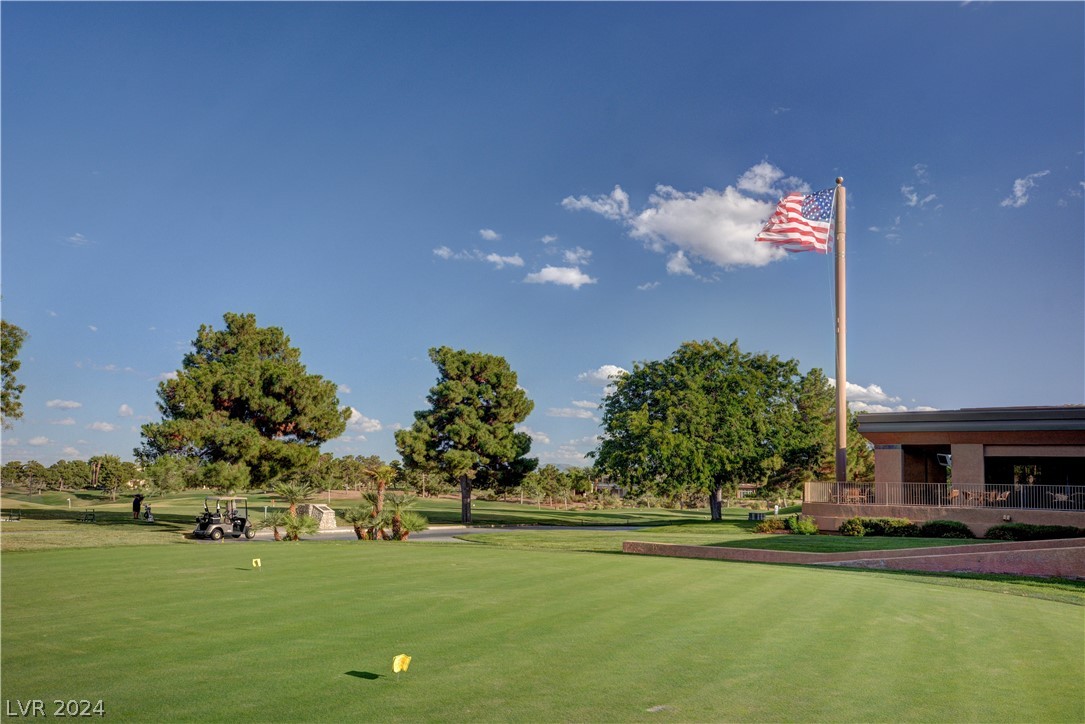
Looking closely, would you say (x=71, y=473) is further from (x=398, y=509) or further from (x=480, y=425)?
(x=398, y=509)

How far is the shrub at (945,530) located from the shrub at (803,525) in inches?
184

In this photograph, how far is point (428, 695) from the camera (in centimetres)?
671

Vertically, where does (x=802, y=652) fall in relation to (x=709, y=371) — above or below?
below

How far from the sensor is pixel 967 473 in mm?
33875

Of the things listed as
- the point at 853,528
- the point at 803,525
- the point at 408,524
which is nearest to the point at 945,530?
the point at 853,528

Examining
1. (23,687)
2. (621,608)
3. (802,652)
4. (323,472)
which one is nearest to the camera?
(23,687)

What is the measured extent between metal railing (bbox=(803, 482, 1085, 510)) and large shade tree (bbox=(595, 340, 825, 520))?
9170mm

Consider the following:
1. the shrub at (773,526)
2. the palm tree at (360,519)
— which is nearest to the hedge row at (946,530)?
the shrub at (773,526)

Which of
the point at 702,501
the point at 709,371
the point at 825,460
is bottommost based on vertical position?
the point at 702,501

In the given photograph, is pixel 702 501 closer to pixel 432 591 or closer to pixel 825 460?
pixel 825 460

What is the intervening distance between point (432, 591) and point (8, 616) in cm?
630

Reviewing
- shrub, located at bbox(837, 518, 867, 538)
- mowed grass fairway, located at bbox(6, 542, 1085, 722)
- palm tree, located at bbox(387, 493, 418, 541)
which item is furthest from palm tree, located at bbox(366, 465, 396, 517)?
shrub, located at bbox(837, 518, 867, 538)

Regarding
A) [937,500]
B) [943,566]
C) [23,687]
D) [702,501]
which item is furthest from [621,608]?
[702,501]

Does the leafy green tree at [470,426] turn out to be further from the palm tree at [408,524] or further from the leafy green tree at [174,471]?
the palm tree at [408,524]
